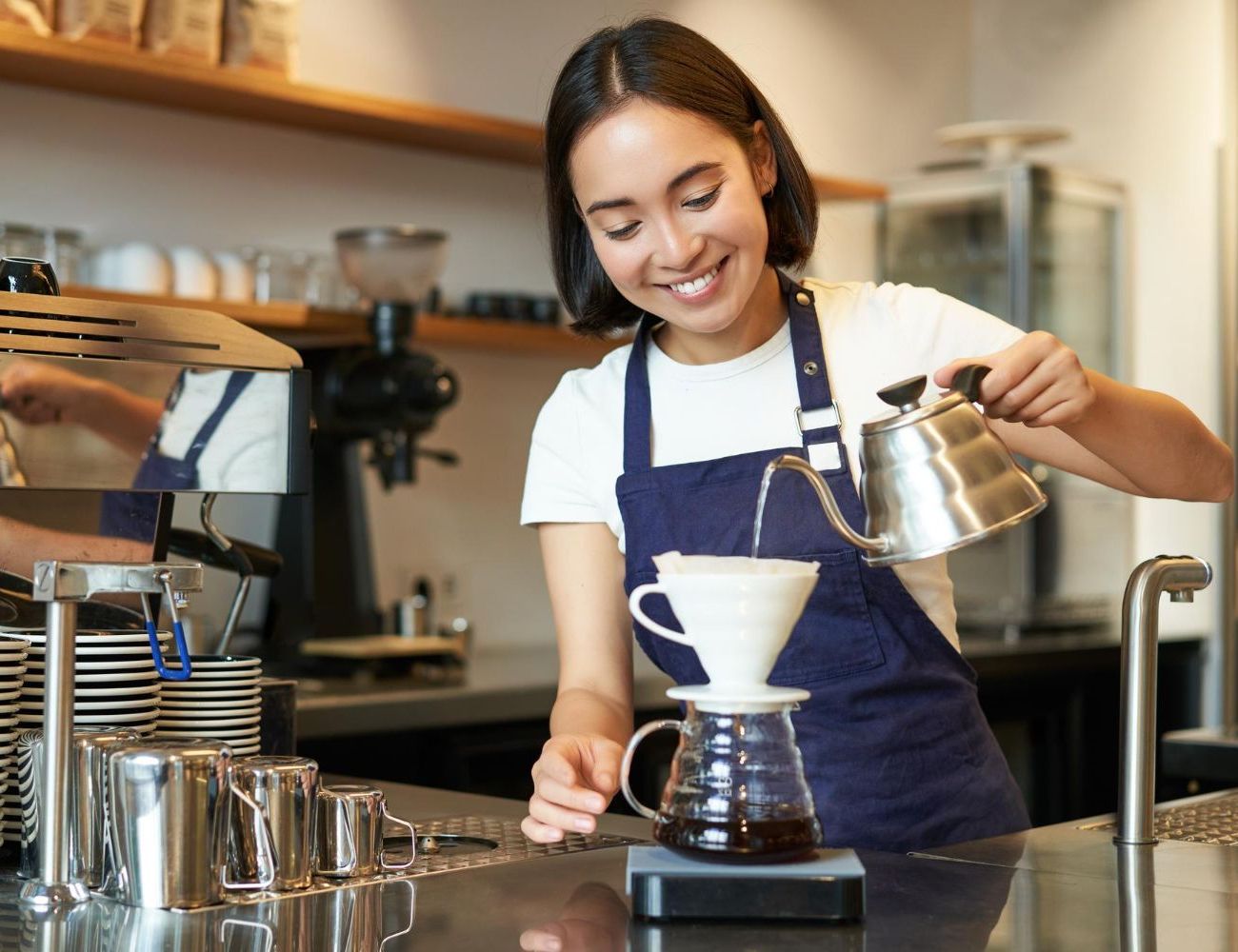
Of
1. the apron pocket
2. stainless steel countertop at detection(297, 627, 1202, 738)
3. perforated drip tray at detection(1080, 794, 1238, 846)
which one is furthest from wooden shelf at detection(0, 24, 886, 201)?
perforated drip tray at detection(1080, 794, 1238, 846)

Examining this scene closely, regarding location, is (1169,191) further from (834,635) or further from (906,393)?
(906,393)

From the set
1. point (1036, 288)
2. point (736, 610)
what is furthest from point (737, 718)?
point (1036, 288)

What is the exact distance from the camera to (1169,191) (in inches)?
183

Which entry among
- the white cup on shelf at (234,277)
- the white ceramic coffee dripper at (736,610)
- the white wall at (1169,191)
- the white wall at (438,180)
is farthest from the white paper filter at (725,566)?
the white wall at (1169,191)

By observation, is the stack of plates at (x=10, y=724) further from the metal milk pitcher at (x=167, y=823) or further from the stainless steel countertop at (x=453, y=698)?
the stainless steel countertop at (x=453, y=698)

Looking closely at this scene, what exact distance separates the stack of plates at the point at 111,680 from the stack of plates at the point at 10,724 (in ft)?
0.07

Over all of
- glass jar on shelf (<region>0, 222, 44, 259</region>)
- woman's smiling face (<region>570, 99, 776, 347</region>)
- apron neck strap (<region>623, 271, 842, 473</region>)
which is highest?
glass jar on shelf (<region>0, 222, 44, 259</region>)

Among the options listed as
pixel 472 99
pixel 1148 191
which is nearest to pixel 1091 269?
pixel 1148 191

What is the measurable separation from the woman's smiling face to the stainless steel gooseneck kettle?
401 mm

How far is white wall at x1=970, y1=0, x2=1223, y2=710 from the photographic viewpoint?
463 centimetres

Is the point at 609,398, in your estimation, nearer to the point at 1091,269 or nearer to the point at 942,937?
the point at 942,937

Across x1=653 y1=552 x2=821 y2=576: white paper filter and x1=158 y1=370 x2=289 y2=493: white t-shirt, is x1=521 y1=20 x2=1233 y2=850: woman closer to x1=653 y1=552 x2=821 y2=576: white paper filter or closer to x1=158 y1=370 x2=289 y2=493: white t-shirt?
x1=158 y1=370 x2=289 y2=493: white t-shirt

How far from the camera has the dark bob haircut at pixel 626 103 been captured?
1.64 metres

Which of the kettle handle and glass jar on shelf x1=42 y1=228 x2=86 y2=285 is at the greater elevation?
glass jar on shelf x1=42 y1=228 x2=86 y2=285
